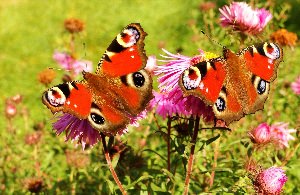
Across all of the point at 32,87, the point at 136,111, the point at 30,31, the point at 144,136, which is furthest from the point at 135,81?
the point at 30,31

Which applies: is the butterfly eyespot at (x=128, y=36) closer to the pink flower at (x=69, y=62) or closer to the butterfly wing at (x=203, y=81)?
the butterfly wing at (x=203, y=81)

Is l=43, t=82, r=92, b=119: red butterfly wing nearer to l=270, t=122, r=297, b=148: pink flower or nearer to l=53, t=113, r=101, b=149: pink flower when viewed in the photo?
l=53, t=113, r=101, b=149: pink flower

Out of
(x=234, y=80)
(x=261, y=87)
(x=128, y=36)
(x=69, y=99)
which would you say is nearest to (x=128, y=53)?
(x=128, y=36)

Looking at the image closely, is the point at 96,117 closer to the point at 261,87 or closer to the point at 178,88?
the point at 178,88

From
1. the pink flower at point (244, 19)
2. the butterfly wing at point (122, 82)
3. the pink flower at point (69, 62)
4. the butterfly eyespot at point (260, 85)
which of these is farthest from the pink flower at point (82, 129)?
the pink flower at point (69, 62)

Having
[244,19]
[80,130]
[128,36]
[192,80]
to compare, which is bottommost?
[80,130]

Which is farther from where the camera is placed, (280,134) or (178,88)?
(280,134)

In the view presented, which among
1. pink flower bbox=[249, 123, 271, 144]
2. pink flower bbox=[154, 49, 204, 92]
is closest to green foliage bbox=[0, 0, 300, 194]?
pink flower bbox=[249, 123, 271, 144]
